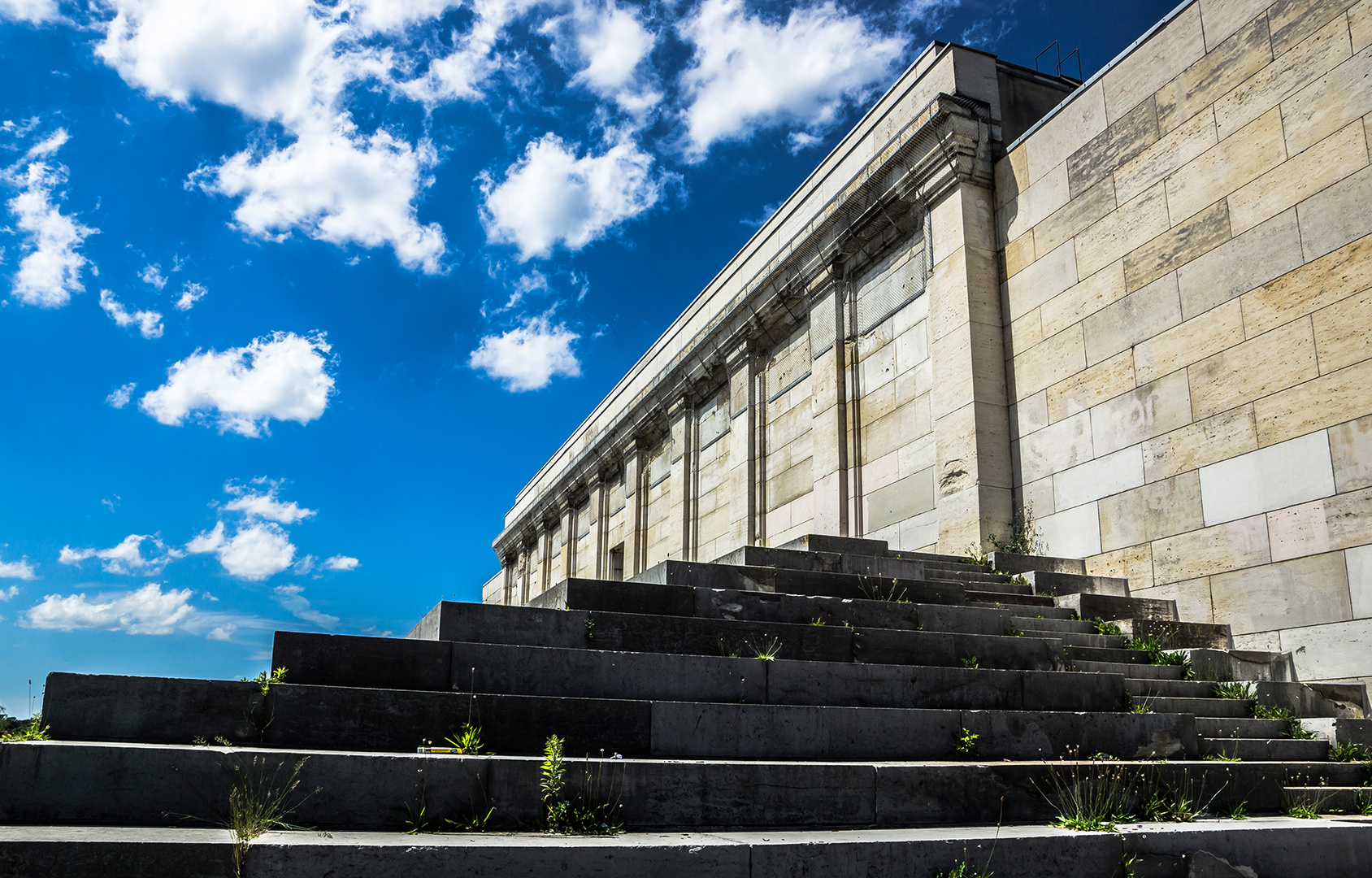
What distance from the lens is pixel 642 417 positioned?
86.2 ft

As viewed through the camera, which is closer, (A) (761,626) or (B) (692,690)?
(B) (692,690)

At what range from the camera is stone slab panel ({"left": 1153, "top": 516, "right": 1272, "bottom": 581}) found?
32.0 feet

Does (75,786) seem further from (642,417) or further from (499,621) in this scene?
(642,417)

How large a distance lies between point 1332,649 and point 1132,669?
83.8 inches

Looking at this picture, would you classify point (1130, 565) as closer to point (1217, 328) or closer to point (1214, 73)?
point (1217, 328)

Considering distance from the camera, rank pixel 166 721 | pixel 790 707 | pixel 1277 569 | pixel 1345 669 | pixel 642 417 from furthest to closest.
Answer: pixel 642 417, pixel 1277 569, pixel 1345 669, pixel 790 707, pixel 166 721

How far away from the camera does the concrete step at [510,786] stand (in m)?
4.61

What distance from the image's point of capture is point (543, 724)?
5668 millimetres

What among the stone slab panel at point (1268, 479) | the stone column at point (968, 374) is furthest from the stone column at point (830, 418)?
the stone slab panel at point (1268, 479)

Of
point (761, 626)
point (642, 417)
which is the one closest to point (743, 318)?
point (642, 417)

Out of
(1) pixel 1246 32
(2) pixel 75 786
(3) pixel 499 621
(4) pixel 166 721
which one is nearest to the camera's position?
(2) pixel 75 786

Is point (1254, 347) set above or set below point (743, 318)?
below

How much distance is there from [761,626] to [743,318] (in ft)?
45.5

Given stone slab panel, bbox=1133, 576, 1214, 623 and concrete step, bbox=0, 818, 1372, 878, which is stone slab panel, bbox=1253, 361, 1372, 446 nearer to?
stone slab panel, bbox=1133, 576, 1214, 623
